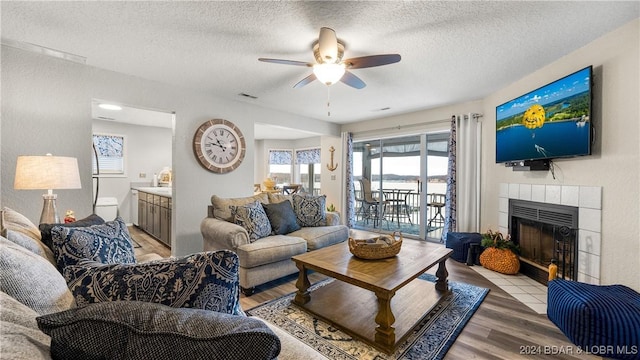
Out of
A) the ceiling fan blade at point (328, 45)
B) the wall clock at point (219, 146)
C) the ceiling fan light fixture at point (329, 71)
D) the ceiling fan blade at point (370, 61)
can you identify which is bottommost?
the wall clock at point (219, 146)

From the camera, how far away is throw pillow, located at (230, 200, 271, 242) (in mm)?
2805

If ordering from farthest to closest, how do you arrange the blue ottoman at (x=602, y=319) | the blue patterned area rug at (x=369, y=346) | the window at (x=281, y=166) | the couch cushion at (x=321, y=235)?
the window at (x=281, y=166), the couch cushion at (x=321, y=235), the blue patterned area rug at (x=369, y=346), the blue ottoman at (x=602, y=319)

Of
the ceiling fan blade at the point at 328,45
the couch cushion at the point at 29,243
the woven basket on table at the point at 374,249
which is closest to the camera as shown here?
the couch cushion at the point at 29,243

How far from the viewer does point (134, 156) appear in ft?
18.8

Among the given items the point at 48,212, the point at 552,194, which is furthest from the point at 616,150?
the point at 48,212

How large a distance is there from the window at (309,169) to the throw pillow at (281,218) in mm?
4685

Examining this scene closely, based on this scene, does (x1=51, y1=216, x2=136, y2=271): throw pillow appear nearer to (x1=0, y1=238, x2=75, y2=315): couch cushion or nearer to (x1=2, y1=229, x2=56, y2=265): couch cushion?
(x1=2, y1=229, x2=56, y2=265): couch cushion

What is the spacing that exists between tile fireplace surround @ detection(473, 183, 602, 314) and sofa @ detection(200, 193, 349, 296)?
1933mm

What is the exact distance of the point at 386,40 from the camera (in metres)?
2.18

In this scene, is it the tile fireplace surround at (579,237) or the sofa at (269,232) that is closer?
the tile fireplace surround at (579,237)

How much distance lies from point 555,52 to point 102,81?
4570 millimetres

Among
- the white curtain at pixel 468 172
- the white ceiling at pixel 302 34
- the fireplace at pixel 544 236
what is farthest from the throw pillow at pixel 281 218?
the fireplace at pixel 544 236

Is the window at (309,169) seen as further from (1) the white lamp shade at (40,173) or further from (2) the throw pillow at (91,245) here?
(2) the throw pillow at (91,245)

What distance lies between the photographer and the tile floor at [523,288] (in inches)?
92.1
